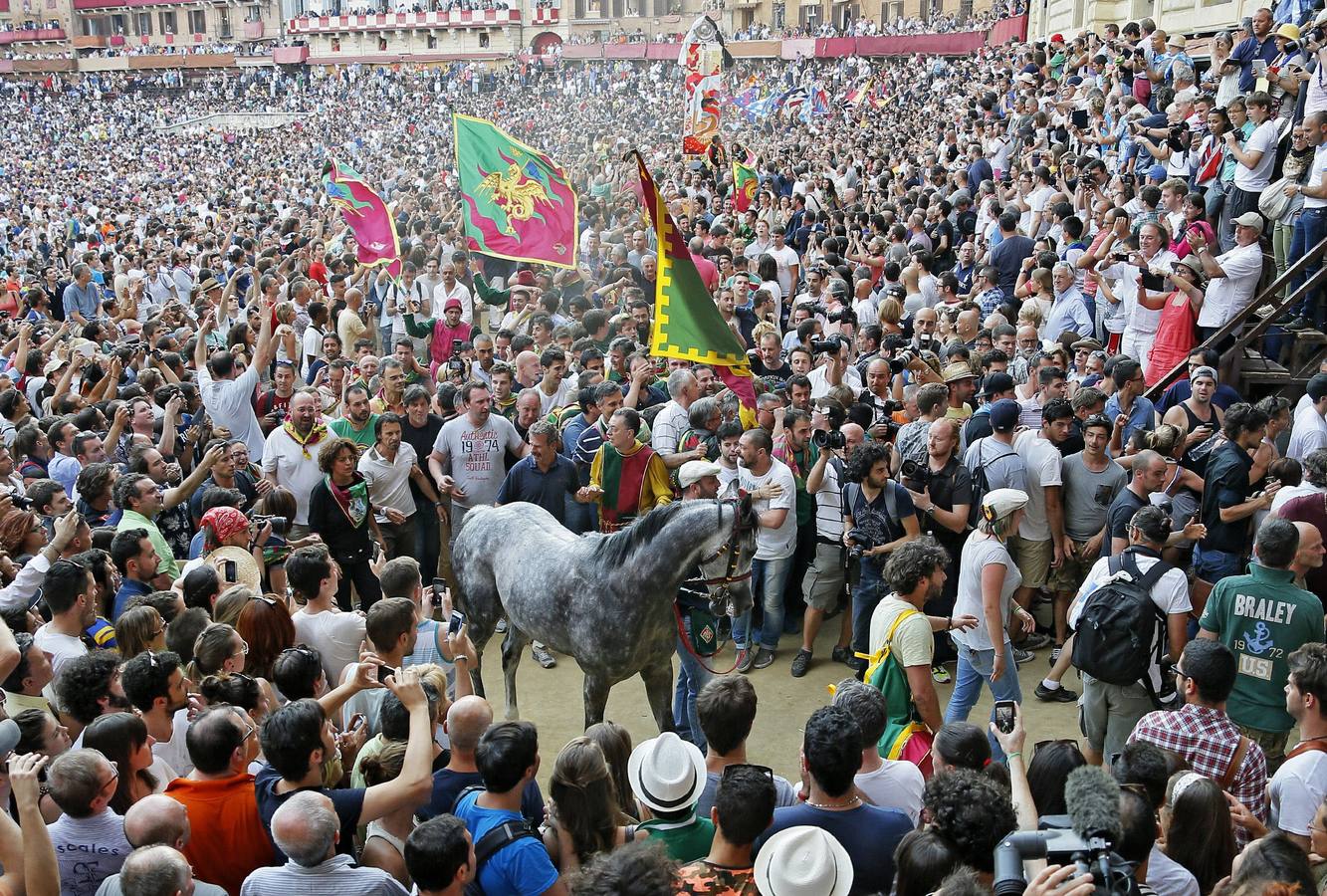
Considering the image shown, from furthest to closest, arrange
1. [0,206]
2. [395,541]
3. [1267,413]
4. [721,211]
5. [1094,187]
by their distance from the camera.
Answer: [0,206] < [721,211] < [1094,187] < [395,541] < [1267,413]

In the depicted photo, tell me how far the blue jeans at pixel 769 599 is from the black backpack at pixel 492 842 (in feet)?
14.1

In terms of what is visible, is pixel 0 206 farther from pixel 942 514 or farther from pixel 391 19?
pixel 391 19

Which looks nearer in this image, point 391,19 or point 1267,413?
point 1267,413

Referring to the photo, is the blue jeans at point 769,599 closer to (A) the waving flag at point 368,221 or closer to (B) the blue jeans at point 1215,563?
(B) the blue jeans at point 1215,563

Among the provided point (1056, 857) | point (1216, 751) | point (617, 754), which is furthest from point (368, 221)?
point (1056, 857)

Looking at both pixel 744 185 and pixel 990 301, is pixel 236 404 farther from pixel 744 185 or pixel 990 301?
pixel 744 185

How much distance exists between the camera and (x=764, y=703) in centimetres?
798

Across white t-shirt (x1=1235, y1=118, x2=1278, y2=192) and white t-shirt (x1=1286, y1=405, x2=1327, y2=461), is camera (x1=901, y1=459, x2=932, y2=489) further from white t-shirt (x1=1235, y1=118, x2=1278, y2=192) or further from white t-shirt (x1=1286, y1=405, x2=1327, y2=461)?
white t-shirt (x1=1235, y1=118, x2=1278, y2=192)

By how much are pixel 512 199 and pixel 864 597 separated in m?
6.91

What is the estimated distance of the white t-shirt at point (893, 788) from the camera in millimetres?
4645

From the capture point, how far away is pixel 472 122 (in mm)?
13086

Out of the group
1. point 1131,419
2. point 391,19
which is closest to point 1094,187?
point 1131,419

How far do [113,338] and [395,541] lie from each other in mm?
6413

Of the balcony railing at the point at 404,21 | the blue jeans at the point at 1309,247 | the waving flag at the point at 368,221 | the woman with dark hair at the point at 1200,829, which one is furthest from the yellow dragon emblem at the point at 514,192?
the balcony railing at the point at 404,21
